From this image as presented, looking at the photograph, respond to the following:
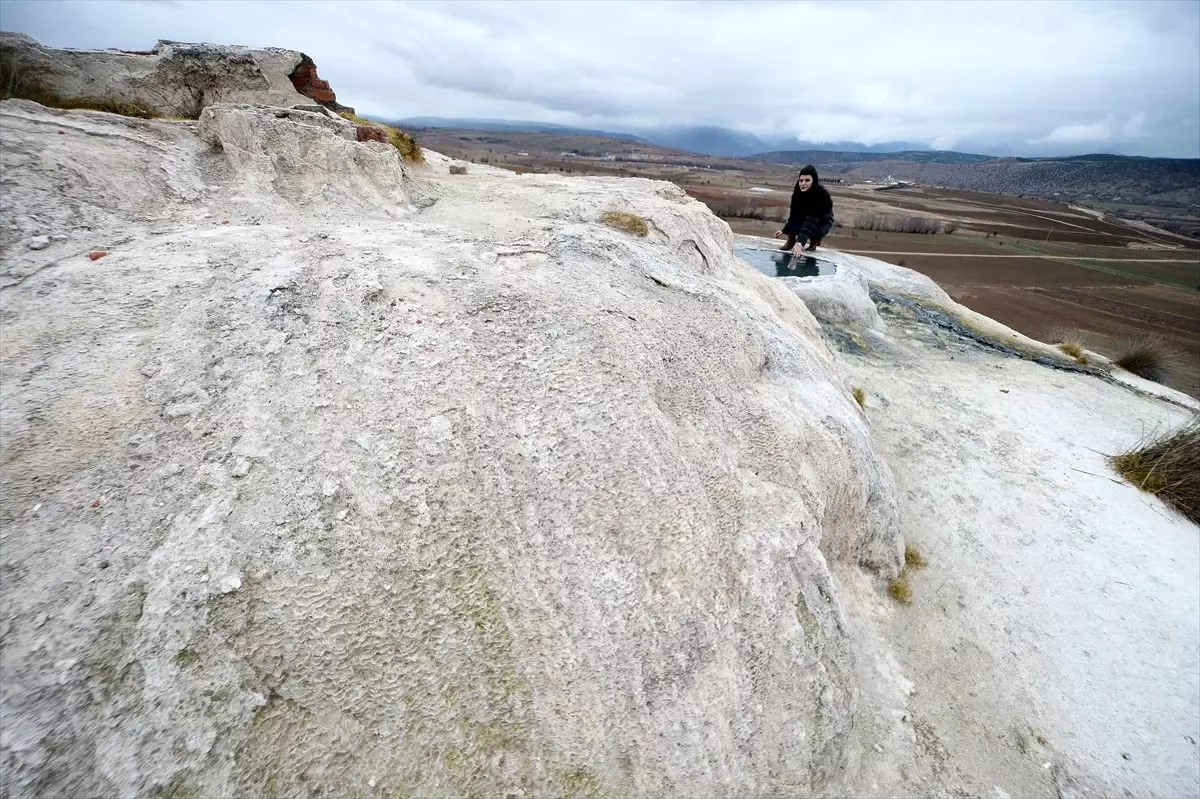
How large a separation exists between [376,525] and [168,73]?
29.3 ft

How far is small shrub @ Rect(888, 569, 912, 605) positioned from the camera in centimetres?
520

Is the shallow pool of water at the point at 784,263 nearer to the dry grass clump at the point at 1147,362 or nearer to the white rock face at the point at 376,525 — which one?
the dry grass clump at the point at 1147,362

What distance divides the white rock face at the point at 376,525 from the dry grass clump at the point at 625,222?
1.88 m

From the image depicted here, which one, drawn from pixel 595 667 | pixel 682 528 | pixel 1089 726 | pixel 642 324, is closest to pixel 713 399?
pixel 642 324

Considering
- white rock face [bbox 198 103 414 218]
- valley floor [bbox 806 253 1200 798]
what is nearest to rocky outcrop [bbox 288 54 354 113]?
white rock face [bbox 198 103 414 218]

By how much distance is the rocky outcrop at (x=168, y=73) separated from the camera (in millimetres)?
6887

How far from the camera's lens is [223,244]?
167 inches

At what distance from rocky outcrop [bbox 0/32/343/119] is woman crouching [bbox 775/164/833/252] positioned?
10000 mm

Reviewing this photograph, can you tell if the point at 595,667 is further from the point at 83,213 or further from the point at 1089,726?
the point at 83,213

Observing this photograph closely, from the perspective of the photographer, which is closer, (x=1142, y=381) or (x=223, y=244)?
(x=223, y=244)

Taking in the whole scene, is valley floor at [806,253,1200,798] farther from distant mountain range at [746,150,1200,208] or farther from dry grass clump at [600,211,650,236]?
Answer: distant mountain range at [746,150,1200,208]

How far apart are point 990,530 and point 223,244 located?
8289 millimetres

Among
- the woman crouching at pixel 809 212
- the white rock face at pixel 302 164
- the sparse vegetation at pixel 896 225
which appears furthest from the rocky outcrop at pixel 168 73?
the sparse vegetation at pixel 896 225

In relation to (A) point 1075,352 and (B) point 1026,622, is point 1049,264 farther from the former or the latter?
(B) point 1026,622
